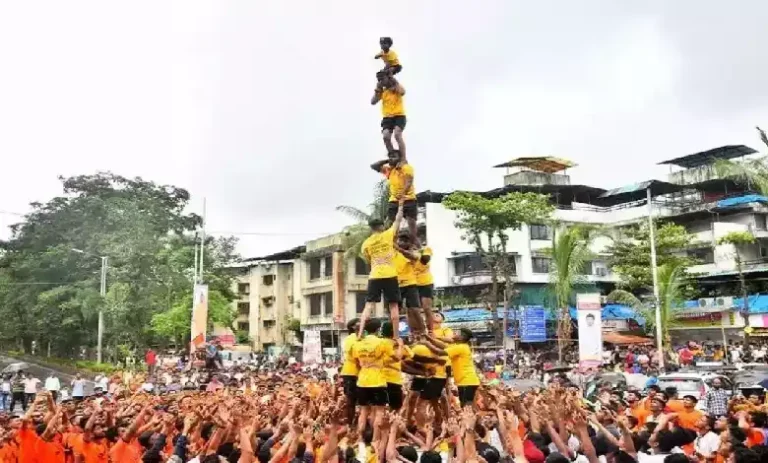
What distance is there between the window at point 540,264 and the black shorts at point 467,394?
36.3m

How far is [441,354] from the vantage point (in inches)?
461

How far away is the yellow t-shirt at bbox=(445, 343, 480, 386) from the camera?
1159cm

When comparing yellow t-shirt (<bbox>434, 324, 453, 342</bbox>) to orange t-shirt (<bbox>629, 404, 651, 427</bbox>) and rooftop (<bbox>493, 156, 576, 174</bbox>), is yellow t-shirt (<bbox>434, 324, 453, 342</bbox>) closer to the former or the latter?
orange t-shirt (<bbox>629, 404, 651, 427</bbox>)

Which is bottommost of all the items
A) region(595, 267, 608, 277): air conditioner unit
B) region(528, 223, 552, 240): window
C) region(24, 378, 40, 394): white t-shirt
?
region(24, 378, 40, 394): white t-shirt

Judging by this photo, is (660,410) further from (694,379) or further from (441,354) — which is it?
(694,379)

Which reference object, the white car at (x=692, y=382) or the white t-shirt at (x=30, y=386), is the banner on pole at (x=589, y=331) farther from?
the white t-shirt at (x=30, y=386)

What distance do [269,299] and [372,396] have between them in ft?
160

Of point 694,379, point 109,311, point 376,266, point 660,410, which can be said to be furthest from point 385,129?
point 109,311

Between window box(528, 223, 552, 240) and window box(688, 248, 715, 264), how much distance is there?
28.2ft

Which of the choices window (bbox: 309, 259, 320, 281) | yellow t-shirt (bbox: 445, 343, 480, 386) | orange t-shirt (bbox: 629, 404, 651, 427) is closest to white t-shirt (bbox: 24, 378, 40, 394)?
yellow t-shirt (bbox: 445, 343, 480, 386)

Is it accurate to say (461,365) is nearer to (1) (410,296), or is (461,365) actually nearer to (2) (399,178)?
(1) (410,296)

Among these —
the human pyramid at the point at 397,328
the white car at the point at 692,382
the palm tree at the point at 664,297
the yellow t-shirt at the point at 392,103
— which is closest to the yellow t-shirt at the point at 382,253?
the human pyramid at the point at 397,328

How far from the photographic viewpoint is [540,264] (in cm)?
4747

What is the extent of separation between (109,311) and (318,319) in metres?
17.0
